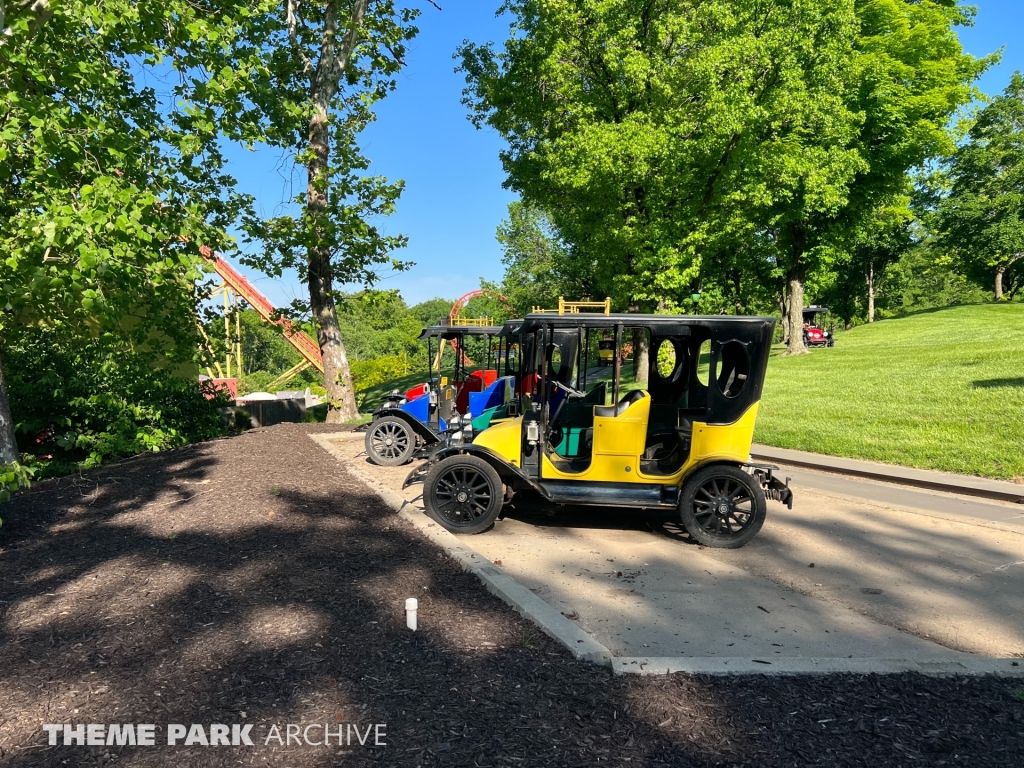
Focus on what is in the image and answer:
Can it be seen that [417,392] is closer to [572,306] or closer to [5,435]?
[572,306]

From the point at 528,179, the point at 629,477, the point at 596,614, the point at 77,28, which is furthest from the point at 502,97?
the point at 596,614

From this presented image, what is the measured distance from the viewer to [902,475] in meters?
8.29

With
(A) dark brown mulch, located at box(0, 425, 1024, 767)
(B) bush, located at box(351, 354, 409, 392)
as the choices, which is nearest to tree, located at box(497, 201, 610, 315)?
(B) bush, located at box(351, 354, 409, 392)

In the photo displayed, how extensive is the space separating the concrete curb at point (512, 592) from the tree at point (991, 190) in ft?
125

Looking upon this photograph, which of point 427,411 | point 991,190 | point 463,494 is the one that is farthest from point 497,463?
point 991,190

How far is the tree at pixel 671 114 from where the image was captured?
1312 cm

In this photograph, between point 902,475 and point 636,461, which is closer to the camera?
point 636,461

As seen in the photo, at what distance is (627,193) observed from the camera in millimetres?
14945

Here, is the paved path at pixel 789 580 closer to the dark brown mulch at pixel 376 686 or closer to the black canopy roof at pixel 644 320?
the dark brown mulch at pixel 376 686

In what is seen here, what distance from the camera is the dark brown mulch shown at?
2.43m

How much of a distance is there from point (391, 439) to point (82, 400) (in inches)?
165

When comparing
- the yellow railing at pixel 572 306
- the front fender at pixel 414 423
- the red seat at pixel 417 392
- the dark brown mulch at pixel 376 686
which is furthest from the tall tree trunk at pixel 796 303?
the dark brown mulch at pixel 376 686

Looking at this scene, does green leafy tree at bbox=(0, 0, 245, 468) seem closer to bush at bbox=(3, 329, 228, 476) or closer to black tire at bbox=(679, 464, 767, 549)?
bush at bbox=(3, 329, 228, 476)

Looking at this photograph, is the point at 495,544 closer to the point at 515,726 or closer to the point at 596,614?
the point at 596,614
